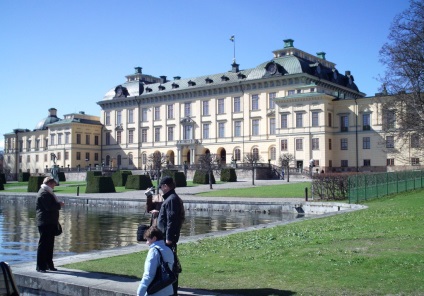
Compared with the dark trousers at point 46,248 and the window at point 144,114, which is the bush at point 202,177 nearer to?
the window at point 144,114

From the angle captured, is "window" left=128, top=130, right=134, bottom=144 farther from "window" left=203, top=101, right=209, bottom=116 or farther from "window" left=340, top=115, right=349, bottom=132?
"window" left=340, top=115, right=349, bottom=132

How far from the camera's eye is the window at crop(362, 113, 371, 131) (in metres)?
56.6

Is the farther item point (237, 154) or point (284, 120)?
point (237, 154)

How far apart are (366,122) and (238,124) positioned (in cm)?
1818

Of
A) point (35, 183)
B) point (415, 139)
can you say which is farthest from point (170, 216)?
point (35, 183)

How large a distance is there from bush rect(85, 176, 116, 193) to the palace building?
22.0 m

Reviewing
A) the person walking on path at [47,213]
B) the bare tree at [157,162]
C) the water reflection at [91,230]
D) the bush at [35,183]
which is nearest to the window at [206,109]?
the bare tree at [157,162]

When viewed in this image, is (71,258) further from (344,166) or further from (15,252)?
(344,166)

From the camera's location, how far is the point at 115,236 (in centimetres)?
1678

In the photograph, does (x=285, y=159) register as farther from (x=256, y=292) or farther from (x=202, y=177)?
(x=256, y=292)

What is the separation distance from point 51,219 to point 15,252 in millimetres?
4892

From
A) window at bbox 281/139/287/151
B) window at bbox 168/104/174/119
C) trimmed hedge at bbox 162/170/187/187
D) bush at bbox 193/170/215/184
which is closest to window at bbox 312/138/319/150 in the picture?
window at bbox 281/139/287/151

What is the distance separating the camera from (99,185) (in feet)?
138

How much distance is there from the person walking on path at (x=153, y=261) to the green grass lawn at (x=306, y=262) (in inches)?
64.4
